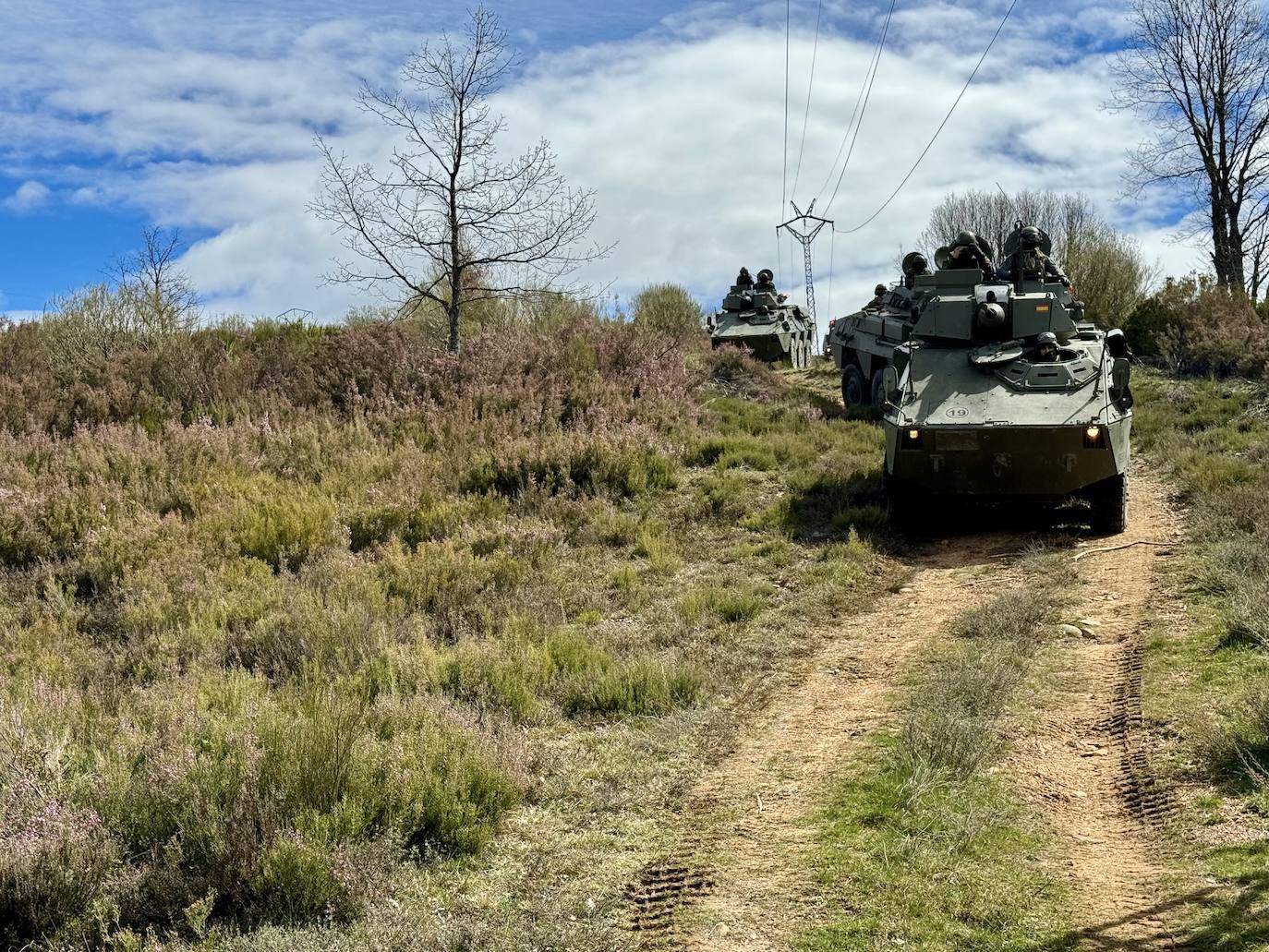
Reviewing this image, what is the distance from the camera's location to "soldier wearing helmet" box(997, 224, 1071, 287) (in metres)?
13.8

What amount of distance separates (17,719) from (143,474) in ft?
19.6

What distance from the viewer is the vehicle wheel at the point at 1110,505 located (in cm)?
1003

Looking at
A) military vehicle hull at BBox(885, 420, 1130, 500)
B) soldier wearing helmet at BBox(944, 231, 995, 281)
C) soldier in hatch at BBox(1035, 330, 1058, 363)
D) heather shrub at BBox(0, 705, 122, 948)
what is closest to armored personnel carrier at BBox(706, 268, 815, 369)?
soldier wearing helmet at BBox(944, 231, 995, 281)

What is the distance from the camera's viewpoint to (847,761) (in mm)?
5207

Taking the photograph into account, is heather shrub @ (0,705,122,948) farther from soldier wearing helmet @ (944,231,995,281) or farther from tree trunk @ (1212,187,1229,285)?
tree trunk @ (1212,187,1229,285)

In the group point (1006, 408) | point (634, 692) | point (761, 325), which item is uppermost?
point (761, 325)

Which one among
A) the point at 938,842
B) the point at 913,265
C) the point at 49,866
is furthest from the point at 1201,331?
the point at 49,866

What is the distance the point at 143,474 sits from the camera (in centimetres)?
1033

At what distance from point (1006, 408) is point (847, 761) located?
5.80m

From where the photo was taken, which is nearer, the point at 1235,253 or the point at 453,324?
Result: the point at 453,324

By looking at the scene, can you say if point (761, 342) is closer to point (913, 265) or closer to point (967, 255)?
point (913, 265)

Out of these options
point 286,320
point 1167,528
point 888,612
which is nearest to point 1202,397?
point 1167,528

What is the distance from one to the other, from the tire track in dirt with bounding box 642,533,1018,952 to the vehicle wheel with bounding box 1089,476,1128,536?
2.23 metres

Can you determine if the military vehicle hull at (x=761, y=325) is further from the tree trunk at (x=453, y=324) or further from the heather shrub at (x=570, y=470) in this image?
the heather shrub at (x=570, y=470)
